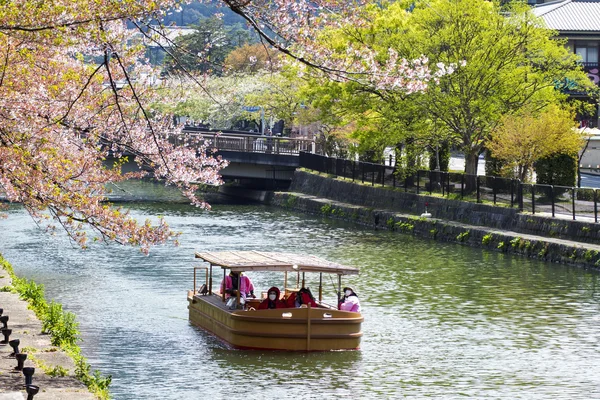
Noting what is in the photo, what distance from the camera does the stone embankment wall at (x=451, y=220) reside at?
39938mm

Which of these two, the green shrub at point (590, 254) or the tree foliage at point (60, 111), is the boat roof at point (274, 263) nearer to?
the tree foliage at point (60, 111)

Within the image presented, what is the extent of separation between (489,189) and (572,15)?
38929 millimetres

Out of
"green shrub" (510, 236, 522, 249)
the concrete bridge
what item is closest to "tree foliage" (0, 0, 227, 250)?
"green shrub" (510, 236, 522, 249)

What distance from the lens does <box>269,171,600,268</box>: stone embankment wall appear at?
131 ft

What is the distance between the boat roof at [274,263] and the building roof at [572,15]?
56767mm

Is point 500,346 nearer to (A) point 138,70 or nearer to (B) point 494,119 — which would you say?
(A) point 138,70

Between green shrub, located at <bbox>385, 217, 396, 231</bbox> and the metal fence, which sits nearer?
the metal fence

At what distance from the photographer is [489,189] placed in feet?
160

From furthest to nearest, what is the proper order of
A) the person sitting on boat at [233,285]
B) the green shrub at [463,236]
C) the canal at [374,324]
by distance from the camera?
the green shrub at [463,236], the person sitting on boat at [233,285], the canal at [374,324]

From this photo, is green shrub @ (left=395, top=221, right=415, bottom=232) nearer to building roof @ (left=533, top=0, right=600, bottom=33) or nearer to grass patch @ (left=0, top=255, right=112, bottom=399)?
grass patch @ (left=0, top=255, right=112, bottom=399)

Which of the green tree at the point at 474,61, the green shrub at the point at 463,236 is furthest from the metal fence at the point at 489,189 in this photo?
the green tree at the point at 474,61

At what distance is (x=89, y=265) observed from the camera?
39.2 m

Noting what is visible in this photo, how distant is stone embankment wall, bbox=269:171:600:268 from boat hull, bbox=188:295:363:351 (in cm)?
1564

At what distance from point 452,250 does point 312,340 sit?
20.5m
